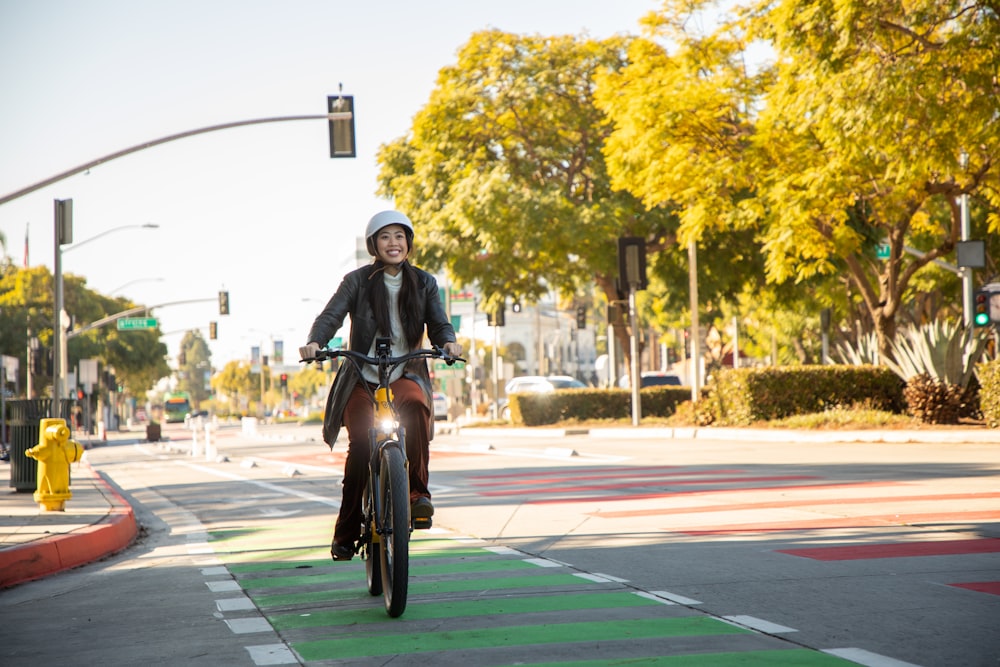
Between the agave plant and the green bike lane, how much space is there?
52.4 feet

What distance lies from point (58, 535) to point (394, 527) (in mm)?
4844

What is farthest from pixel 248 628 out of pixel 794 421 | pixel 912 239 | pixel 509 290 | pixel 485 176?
pixel 912 239

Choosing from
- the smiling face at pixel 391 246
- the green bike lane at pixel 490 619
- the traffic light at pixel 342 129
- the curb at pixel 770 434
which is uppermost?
the traffic light at pixel 342 129

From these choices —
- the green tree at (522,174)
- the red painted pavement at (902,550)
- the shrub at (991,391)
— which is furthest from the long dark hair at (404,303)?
the green tree at (522,174)

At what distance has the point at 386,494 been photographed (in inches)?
249

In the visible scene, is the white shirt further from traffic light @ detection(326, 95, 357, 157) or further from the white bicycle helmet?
traffic light @ detection(326, 95, 357, 157)

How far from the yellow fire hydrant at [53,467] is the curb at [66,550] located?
0.82m

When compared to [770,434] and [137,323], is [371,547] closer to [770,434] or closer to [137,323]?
[770,434]

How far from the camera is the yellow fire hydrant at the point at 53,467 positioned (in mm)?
12477

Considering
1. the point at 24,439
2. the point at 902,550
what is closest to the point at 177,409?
the point at 24,439

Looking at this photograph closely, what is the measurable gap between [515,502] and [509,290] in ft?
81.3

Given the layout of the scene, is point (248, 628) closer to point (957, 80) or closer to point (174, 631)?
point (174, 631)

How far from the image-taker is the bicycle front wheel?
240 inches

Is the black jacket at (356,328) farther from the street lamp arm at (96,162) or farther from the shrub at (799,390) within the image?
the shrub at (799,390)
